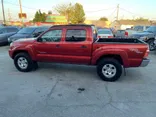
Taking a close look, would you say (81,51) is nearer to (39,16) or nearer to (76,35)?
(76,35)

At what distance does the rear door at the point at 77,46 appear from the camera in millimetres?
5508

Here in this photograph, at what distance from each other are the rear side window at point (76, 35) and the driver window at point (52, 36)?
331 mm

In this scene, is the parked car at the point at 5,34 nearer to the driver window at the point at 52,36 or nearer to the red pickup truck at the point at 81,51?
the red pickup truck at the point at 81,51

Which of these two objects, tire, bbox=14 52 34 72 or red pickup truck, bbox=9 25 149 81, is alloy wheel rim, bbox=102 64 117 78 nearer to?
red pickup truck, bbox=9 25 149 81

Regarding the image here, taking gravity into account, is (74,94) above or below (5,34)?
below

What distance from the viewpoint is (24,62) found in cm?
644

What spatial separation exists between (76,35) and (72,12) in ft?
158

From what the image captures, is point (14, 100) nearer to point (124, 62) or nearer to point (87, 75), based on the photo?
point (87, 75)

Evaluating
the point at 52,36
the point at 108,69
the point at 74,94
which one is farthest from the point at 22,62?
the point at 108,69

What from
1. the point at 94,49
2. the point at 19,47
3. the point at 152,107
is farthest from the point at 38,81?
the point at 152,107

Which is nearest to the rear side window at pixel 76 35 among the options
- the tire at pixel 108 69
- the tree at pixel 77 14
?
the tire at pixel 108 69

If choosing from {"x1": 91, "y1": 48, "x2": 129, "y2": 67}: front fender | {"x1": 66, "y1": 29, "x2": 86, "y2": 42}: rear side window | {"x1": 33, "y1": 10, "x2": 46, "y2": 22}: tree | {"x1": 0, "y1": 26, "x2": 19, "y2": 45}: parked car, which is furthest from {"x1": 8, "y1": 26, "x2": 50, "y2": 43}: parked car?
{"x1": 33, "y1": 10, "x2": 46, "y2": 22}: tree

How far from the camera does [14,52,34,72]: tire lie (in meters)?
6.36

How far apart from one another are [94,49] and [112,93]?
1.59m
